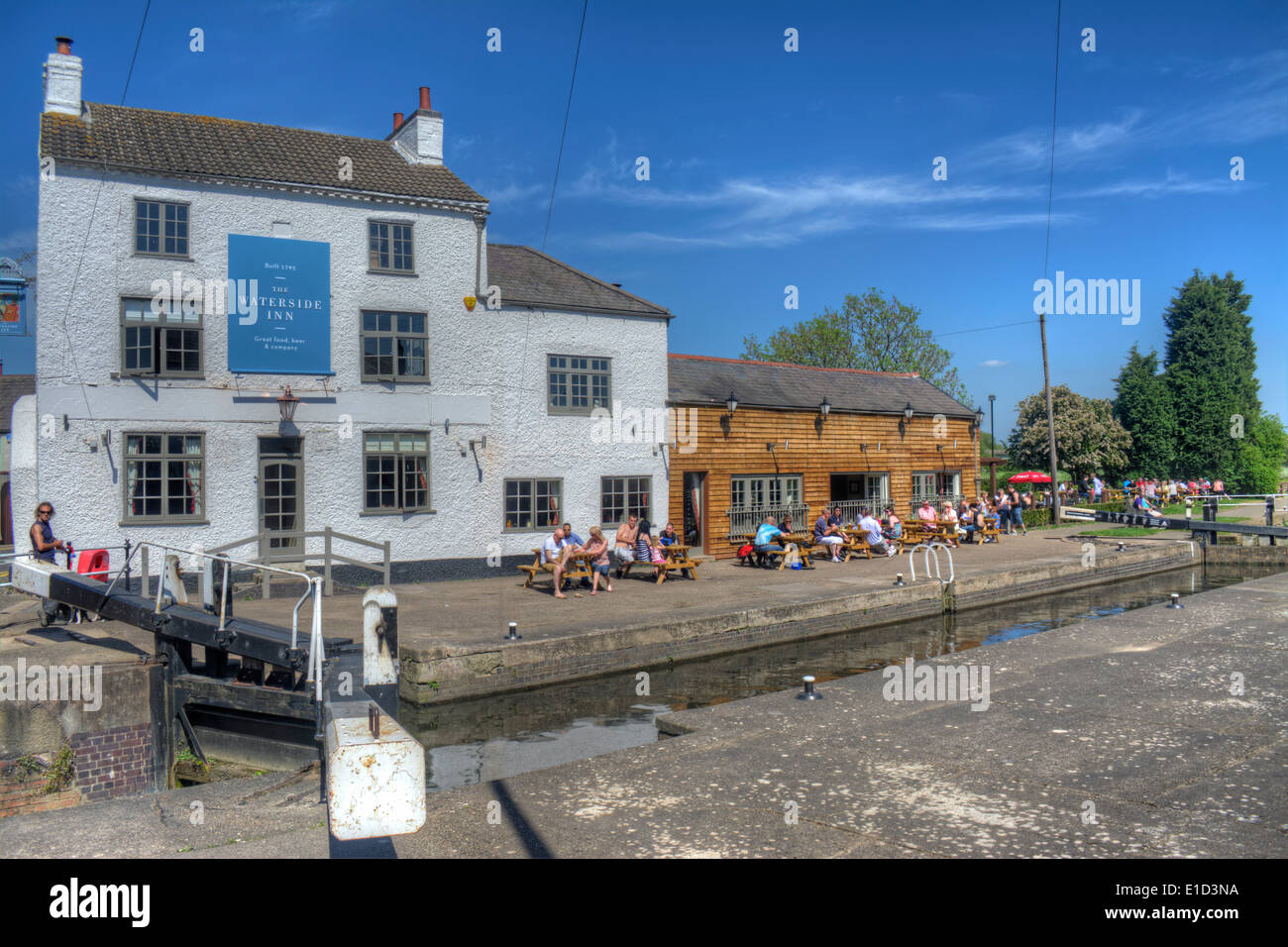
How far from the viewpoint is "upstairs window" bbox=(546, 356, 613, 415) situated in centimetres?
1883

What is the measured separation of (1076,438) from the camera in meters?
42.3

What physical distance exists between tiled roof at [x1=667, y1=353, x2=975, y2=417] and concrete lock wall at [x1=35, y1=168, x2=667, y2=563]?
1.50 metres

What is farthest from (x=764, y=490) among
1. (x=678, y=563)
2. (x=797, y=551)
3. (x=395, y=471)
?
(x=395, y=471)

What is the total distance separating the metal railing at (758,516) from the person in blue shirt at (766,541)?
1644 mm

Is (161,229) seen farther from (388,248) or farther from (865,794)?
(865,794)

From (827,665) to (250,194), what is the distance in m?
13.1

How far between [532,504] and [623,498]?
2224 millimetres

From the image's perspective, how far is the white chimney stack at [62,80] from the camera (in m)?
15.5

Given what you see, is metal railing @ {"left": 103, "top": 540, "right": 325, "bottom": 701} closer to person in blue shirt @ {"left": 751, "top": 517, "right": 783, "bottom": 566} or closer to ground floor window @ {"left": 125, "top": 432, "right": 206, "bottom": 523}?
ground floor window @ {"left": 125, "top": 432, "right": 206, "bottom": 523}

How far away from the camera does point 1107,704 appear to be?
7.00 meters

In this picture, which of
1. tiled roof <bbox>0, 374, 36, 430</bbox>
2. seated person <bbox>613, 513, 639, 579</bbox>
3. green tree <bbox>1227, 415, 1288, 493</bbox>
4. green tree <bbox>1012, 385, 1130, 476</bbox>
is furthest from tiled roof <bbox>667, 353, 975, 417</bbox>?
green tree <bbox>1227, 415, 1288, 493</bbox>
